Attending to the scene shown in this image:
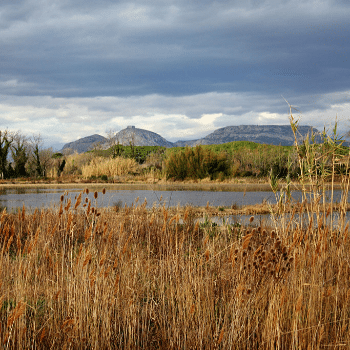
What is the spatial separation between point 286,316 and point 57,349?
4.81 feet

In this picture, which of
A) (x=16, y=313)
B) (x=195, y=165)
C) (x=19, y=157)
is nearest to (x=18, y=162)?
(x=19, y=157)

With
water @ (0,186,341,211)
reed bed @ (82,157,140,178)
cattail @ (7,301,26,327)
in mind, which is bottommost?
water @ (0,186,341,211)

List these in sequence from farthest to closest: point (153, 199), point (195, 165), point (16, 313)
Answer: point (195, 165), point (153, 199), point (16, 313)

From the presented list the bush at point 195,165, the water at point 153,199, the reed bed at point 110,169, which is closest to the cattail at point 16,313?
the water at point 153,199

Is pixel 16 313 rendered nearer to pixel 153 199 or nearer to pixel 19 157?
pixel 153 199

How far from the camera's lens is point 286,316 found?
7.43 ft

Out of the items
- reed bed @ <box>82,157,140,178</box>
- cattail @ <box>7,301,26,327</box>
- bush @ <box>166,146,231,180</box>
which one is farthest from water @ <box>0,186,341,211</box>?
reed bed @ <box>82,157,140,178</box>

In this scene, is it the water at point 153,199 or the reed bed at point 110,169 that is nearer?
the water at point 153,199

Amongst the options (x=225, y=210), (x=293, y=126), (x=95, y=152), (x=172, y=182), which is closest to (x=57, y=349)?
(x=293, y=126)

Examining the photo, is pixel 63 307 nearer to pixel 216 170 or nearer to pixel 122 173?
pixel 216 170

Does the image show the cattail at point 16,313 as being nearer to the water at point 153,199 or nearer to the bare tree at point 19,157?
the water at point 153,199

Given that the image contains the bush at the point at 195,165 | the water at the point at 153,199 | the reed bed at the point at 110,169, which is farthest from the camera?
the reed bed at the point at 110,169

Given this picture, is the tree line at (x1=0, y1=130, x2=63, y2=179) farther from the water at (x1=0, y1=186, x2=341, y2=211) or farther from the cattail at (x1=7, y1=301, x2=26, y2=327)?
the cattail at (x1=7, y1=301, x2=26, y2=327)

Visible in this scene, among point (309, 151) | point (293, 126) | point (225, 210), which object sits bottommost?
point (225, 210)
